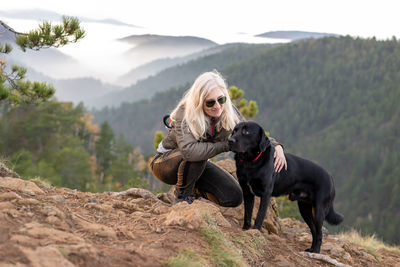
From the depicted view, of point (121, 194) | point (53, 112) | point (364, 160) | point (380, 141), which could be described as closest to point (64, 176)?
point (53, 112)

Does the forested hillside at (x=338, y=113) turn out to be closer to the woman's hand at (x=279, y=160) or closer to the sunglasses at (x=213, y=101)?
the woman's hand at (x=279, y=160)

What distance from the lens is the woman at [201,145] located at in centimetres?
388

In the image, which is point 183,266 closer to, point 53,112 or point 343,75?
point 53,112

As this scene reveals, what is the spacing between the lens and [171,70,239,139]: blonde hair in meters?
3.89

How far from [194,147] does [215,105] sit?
0.52 m

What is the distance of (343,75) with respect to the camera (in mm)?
123125

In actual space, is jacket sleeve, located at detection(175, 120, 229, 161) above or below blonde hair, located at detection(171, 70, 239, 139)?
below

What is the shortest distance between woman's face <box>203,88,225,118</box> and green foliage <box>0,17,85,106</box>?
10.5ft

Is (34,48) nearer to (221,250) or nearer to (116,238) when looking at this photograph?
(116,238)

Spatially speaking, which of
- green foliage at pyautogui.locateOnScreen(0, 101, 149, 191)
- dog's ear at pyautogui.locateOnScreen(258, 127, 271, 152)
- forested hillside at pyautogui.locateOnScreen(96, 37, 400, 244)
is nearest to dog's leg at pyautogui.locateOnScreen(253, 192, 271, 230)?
dog's ear at pyautogui.locateOnScreen(258, 127, 271, 152)

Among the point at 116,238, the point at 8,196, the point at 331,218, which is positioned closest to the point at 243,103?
the point at 331,218

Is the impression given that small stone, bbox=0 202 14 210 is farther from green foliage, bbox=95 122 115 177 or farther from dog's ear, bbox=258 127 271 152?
green foliage, bbox=95 122 115 177

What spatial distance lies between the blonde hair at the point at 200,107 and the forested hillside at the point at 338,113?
206 ft

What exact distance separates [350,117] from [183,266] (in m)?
108
